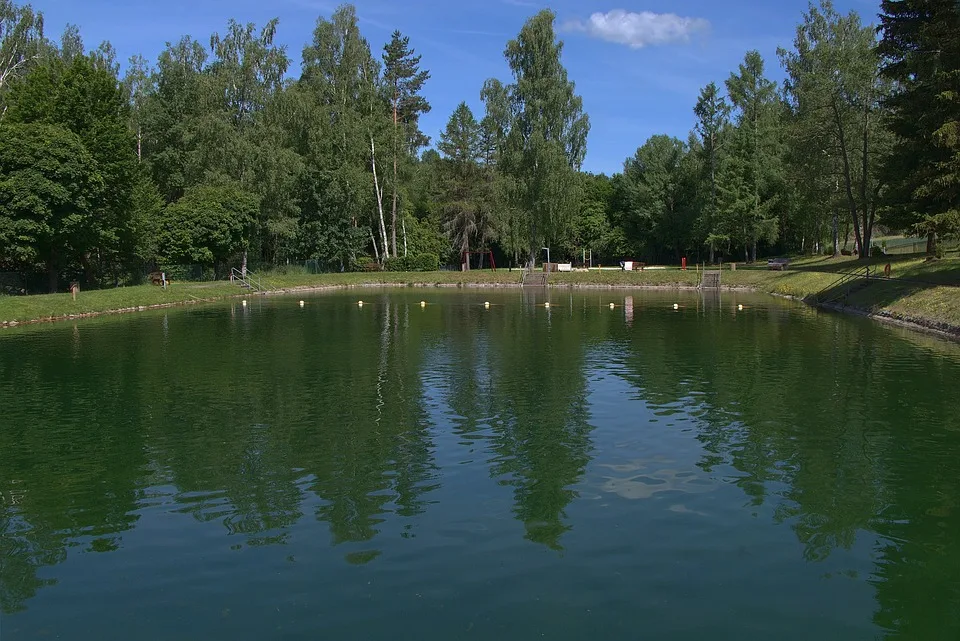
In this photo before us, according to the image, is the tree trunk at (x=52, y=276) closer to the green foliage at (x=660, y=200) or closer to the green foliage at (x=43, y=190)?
the green foliage at (x=43, y=190)

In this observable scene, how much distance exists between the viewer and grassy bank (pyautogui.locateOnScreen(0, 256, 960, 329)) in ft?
140

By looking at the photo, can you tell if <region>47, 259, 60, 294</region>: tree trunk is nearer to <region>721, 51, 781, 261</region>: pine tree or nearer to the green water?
the green water

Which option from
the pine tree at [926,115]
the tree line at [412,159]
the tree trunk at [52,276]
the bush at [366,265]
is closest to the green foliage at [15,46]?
the tree line at [412,159]

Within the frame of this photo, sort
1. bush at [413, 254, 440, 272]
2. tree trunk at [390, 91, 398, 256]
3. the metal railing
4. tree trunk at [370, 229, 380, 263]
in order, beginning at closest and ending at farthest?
the metal railing → tree trunk at [390, 91, 398, 256] → bush at [413, 254, 440, 272] → tree trunk at [370, 229, 380, 263]

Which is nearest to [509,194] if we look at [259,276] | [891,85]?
[259,276]

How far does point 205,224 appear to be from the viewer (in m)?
70.6

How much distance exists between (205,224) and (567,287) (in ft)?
121

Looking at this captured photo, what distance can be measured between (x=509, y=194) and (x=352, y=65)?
22.6m

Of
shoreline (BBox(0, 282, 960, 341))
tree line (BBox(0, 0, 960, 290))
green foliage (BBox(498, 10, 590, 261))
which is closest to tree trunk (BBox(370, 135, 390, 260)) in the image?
tree line (BBox(0, 0, 960, 290))

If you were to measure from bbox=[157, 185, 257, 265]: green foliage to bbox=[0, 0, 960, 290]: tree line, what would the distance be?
0.65 feet

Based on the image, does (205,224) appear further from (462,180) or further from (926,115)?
(926,115)

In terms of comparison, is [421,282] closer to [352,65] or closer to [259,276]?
[259,276]

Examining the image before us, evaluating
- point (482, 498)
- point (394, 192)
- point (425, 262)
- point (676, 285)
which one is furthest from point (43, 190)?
point (676, 285)

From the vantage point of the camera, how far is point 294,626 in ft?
31.3
